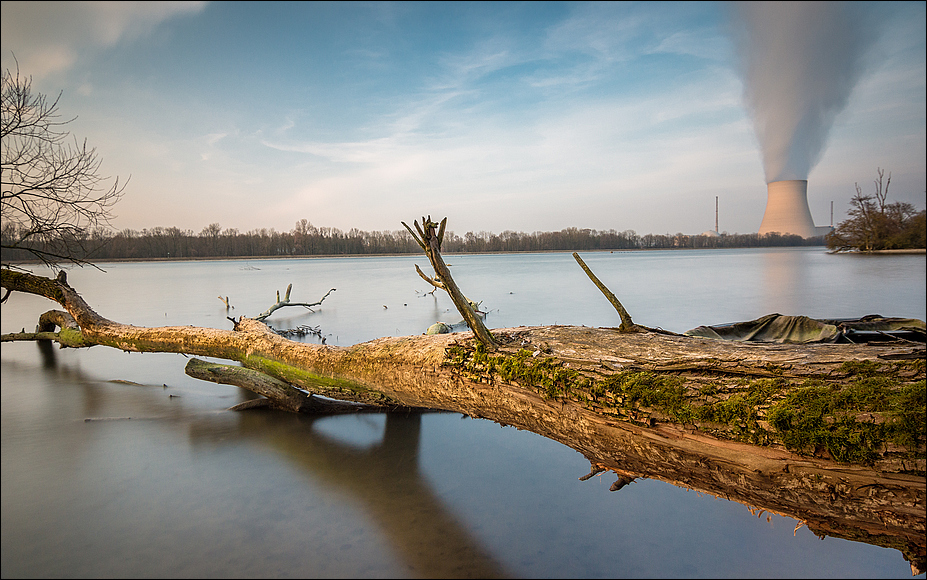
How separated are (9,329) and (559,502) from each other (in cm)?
1202

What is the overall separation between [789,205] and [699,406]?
38.1 meters

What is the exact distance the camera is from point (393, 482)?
3234mm

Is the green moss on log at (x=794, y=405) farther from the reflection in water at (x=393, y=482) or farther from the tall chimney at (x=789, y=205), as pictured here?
the tall chimney at (x=789, y=205)

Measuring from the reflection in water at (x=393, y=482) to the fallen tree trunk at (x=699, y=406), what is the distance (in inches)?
29.3

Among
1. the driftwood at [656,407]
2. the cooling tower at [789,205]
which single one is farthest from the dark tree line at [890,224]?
the cooling tower at [789,205]

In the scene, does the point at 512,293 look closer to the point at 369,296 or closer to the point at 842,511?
the point at 369,296

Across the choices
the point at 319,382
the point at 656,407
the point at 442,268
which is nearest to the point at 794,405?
the point at 656,407

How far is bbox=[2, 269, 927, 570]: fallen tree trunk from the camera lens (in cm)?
135

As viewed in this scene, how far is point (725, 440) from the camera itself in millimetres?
1572

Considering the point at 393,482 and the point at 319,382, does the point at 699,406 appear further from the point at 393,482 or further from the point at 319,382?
the point at 319,382

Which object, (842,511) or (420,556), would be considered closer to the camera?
(842,511)

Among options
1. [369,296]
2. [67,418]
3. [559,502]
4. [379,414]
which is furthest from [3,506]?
[369,296]

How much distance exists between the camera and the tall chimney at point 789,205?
30938mm

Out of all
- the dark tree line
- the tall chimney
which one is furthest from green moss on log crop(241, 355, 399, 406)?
the tall chimney
